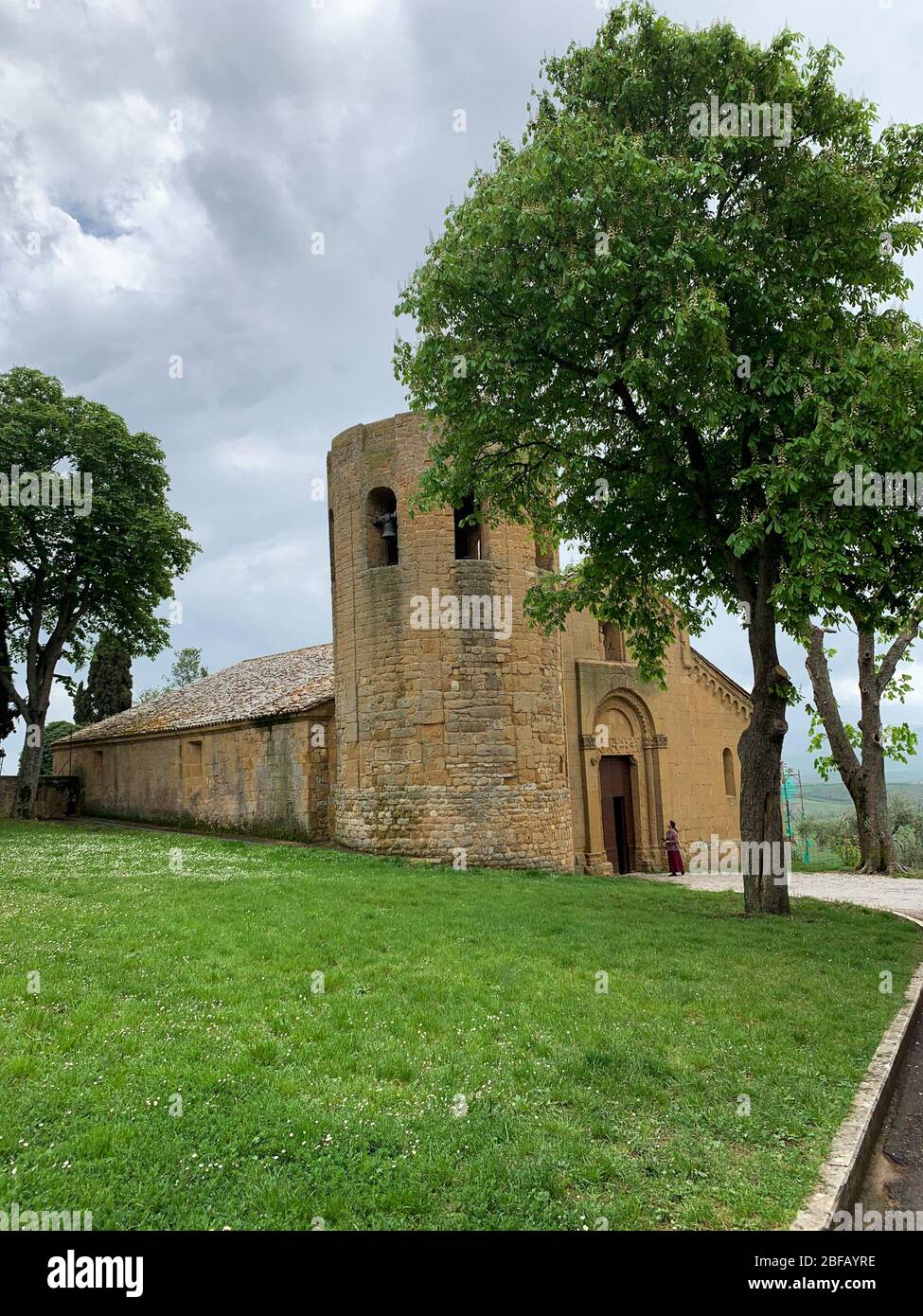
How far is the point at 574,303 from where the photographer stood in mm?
11062

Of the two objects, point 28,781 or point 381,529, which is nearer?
point 381,529

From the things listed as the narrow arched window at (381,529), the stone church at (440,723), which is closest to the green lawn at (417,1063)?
the stone church at (440,723)

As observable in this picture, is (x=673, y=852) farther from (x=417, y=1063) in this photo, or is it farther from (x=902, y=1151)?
(x=417, y=1063)

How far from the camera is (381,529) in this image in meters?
20.3

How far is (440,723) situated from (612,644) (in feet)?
28.2

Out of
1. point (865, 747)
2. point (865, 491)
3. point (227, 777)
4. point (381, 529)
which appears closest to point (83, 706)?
point (227, 777)

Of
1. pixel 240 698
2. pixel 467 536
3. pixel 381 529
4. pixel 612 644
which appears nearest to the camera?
pixel 381 529

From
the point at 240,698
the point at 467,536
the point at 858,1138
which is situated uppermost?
the point at 467,536

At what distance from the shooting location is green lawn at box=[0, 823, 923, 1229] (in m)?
4.03

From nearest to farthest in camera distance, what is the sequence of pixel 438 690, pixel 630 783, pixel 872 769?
pixel 438 690
pixel 872 769
pixel 630 783

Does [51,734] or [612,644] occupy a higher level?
[612,644]

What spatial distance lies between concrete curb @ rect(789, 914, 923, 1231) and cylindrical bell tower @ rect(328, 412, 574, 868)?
11.6m

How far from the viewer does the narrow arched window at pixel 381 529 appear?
65.7 ft

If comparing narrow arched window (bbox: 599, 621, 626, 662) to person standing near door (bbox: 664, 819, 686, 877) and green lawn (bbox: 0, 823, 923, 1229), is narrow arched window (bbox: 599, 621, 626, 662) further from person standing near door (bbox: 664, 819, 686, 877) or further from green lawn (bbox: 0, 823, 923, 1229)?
green lawn (bbox: 0, 823, 923, 1229)
